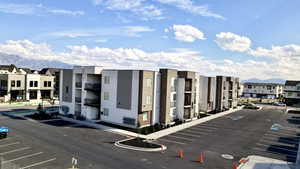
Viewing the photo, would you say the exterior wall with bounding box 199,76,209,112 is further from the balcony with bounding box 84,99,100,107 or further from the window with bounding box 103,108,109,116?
the balcony with bounding box 84,99,100,107

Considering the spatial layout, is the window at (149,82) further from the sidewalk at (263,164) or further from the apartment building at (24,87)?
the apartment building at (24,87)

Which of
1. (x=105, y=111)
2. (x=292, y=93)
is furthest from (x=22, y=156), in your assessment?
(x=292, y=93)

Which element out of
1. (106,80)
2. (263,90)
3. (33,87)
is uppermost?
(106,80)

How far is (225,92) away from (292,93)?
48.0 m

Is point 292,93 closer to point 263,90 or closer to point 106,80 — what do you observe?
point 263,90

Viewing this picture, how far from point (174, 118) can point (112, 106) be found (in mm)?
12117

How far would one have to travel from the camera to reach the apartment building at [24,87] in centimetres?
5872

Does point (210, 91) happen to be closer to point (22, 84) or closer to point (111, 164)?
point (111, 164)

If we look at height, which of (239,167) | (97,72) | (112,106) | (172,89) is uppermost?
(97,72)

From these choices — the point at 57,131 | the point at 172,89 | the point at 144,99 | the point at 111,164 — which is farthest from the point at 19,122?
the point at 172,89

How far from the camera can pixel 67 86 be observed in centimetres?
4259

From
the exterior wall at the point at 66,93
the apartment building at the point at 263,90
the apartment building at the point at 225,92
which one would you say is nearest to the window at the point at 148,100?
the exterior wall at the point at 66,93

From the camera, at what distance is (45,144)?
23.6 m

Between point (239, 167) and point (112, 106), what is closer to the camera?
point (239, 167)
